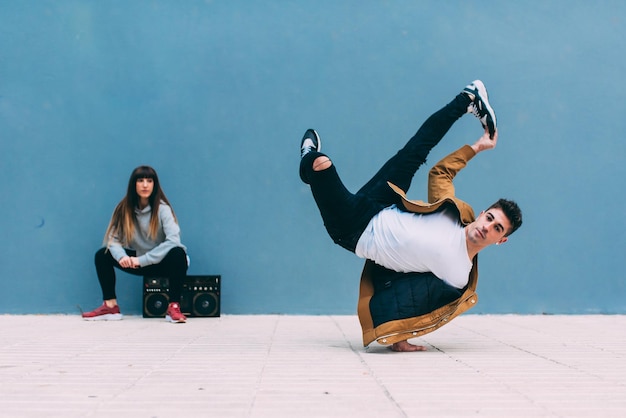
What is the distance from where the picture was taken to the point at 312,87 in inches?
177

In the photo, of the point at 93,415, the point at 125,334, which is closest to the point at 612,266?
the point at 125,334

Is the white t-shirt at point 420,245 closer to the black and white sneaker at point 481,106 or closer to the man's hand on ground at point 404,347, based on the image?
the man's hand on ground at point 404,347

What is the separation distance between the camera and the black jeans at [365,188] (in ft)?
9.64

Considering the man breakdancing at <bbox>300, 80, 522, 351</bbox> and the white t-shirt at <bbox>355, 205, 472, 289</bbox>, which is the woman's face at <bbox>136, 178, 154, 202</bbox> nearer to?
the man breakdancing at <bbox>300, 80, 522, 351</bbox>

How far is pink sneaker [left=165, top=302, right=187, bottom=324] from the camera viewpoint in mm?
3943

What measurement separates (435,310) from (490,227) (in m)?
0.40

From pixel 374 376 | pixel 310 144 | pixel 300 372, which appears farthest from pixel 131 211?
pixel 374 376

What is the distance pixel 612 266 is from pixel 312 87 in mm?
2212

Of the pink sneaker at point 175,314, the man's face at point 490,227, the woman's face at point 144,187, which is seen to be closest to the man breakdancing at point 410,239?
the man's face at point 490,227

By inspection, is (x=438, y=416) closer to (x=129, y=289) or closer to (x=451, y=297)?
(x=451, y=297)

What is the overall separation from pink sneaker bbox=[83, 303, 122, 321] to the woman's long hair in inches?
15.2

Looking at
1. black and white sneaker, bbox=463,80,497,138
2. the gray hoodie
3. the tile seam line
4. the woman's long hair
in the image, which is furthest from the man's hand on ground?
the woman's long hair

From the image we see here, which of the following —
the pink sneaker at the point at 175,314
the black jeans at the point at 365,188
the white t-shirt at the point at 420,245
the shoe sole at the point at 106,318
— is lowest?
the shoe sole at the point at 106,318

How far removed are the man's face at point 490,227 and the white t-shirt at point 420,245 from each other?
7 cm
